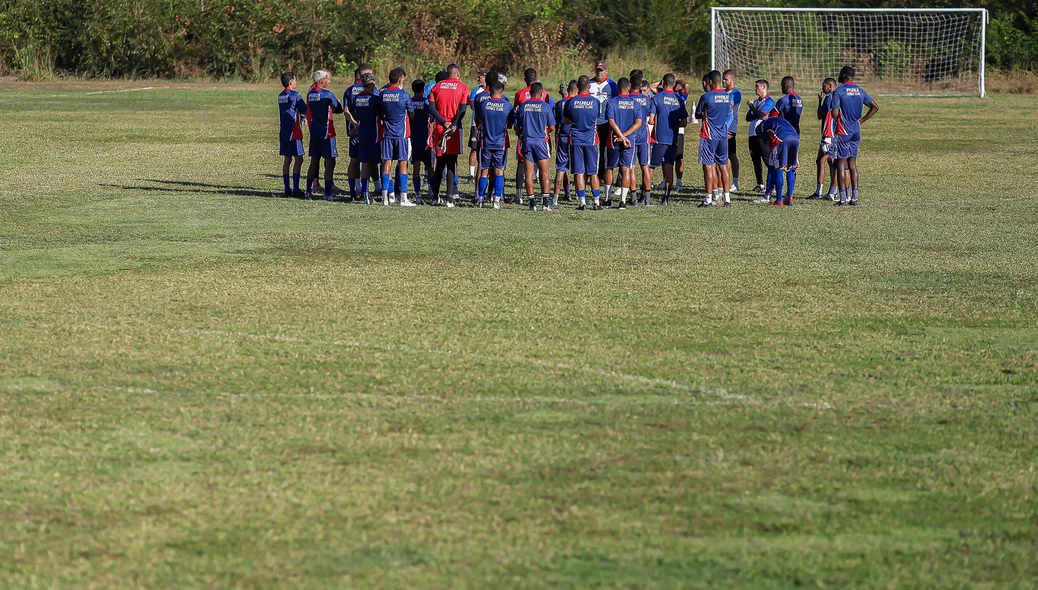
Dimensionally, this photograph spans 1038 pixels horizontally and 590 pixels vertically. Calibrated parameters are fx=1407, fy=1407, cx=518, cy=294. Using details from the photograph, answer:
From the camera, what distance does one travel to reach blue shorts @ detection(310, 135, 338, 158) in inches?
728

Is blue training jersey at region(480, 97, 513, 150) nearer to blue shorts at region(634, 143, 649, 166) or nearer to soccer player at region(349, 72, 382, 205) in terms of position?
soccer player at region(349, 72, 382, 205)

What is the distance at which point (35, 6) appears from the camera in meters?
45.4

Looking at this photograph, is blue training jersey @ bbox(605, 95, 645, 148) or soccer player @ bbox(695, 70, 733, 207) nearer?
blue training jersey @ bbox(605, 95, 645, 148)

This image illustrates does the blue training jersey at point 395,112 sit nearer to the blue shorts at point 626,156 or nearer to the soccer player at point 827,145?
the blue shorts at point 626,156

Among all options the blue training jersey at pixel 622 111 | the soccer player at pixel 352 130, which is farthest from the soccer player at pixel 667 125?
the soccer player at pixel 352 130

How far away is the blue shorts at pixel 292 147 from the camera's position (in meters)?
18.7

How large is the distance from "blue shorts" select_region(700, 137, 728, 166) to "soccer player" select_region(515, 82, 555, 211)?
1.98m

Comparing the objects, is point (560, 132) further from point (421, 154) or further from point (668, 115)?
point (421, 154)

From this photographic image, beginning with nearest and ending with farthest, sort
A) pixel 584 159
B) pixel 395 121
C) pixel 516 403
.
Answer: pixel 516 403 < pixel 584 159 < pixel 395 121

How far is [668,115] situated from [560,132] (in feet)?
5.18

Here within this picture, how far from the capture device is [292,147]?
1880 cm

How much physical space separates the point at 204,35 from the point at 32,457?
1657 inches

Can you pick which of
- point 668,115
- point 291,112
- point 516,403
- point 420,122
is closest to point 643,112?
point 668,115

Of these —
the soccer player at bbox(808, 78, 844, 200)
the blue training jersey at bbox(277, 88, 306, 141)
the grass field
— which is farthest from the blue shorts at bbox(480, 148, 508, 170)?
the soccer player at bbox(808, 78, 844, 200)
